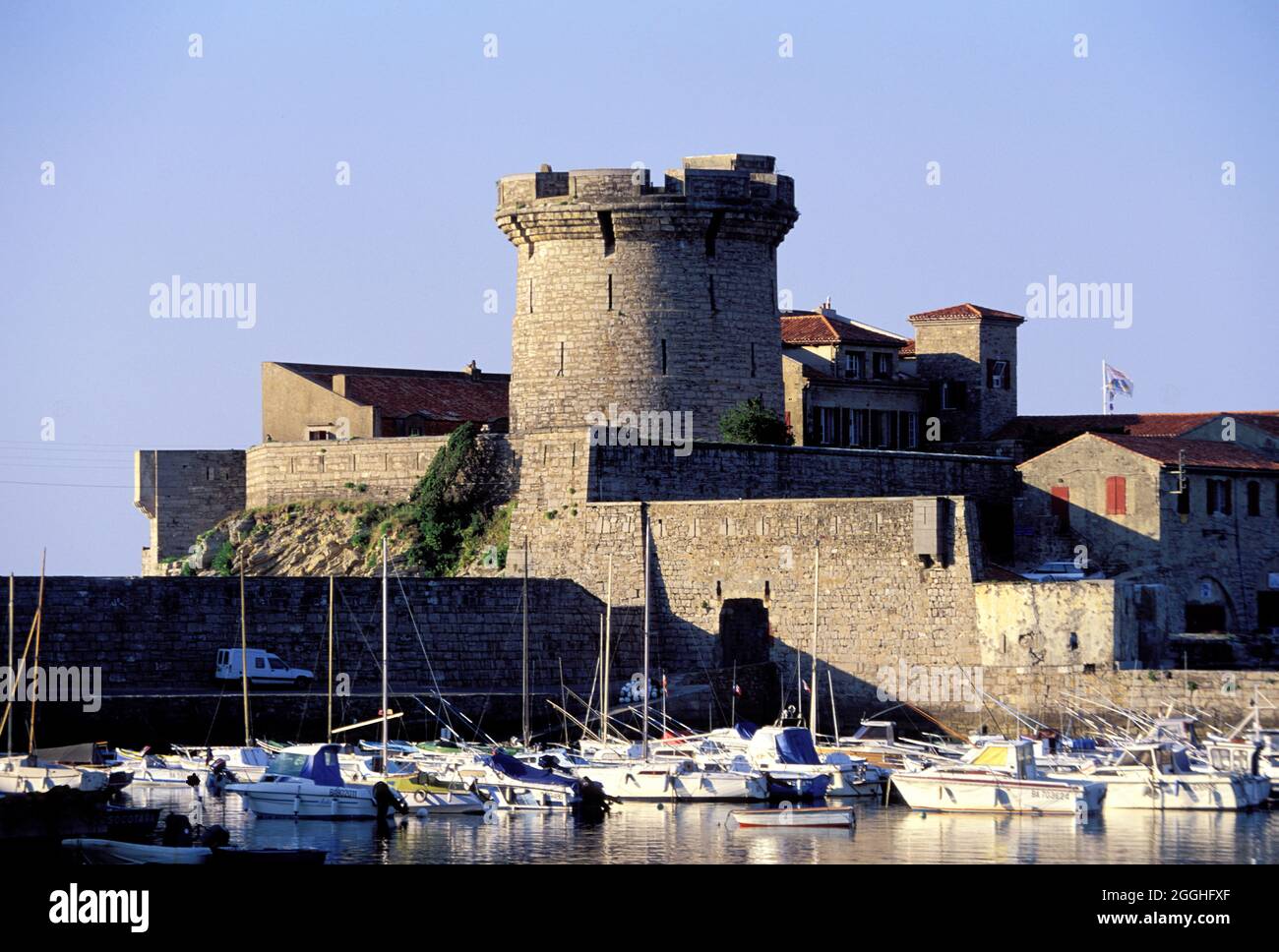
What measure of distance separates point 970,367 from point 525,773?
25.1m

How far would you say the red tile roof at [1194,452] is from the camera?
47.3 meters

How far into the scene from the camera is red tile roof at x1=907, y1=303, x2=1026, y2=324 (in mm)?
60719

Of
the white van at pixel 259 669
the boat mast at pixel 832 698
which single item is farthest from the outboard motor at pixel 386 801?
the boat mast at pixel 832 698

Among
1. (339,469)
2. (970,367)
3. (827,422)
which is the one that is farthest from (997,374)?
(339,469)

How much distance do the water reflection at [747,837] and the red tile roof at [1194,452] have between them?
11024 mm

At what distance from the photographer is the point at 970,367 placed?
6072 centimetres

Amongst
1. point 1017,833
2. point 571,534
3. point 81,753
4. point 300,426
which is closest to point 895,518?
point 571,534

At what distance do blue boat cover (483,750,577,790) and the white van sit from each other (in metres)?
6.03

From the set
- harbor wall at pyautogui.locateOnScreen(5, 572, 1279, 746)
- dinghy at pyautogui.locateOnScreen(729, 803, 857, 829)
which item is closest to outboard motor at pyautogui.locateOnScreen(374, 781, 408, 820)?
dinghy at pyautogui.locateOnScreen(729, 803, 857, 829)

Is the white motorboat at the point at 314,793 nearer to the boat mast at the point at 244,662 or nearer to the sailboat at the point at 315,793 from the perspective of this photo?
the sailboat at the point at 315,793

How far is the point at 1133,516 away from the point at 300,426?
1843 cm

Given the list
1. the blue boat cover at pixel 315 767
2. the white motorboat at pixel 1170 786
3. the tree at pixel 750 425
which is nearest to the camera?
the blue boat cover at pixel 315 767

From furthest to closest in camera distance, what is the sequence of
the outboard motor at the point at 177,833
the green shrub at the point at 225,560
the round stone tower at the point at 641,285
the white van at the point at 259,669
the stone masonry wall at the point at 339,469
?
the green shrub at the point at 225,560 → the stone masonry wall at the point at 339,469 → the round stone tower at the point at 641,285 → the white van at the point at 259,669 → the outboard motor at the point at 177,833
